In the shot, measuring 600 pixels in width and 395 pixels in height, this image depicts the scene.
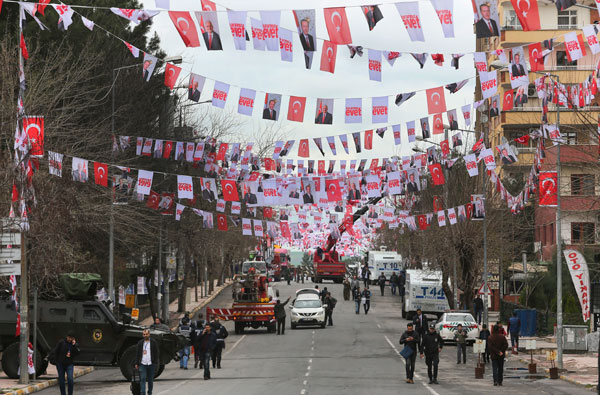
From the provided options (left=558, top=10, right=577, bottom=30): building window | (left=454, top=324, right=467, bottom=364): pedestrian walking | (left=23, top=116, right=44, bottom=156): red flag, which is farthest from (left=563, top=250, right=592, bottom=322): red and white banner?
(left=558, top=10, right=577, bottom=30): building window

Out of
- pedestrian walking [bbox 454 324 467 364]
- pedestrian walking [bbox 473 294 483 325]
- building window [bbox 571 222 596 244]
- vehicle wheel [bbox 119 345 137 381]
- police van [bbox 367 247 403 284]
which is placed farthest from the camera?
police van [bbox 367 247 403 284]

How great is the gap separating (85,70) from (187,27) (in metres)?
18.9

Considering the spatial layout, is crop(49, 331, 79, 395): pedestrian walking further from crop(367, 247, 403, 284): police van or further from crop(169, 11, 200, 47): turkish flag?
crop(367, 247, 403, 284): police van

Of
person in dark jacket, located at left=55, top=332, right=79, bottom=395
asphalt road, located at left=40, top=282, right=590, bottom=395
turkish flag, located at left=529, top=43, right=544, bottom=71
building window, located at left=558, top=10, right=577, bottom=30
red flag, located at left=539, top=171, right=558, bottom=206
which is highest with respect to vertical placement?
building window, located at left=558, top=10, right=577, bottom=30

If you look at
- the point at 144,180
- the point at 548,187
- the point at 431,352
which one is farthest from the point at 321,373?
the point at 548,187

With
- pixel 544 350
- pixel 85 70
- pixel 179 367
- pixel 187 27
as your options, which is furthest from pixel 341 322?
pixel 187 27

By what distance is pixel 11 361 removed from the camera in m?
30.5

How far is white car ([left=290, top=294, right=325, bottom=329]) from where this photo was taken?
5484cm

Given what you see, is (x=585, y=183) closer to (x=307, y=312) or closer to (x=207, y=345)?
(x=207, y=345)

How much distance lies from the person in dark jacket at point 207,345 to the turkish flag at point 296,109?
8.68m

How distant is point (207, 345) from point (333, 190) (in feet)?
36.4

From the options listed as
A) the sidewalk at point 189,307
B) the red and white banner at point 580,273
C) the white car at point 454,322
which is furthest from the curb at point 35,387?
the sidewalk at point 189,307

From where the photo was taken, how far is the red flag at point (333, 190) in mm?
40469

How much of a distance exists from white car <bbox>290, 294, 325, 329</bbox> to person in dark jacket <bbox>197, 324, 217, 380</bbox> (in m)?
21.3
